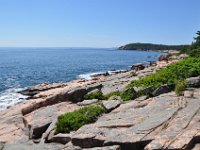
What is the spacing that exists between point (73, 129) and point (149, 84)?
762 centimetres

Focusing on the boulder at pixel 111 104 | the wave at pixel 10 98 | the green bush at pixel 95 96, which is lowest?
the wave at pixel 10 98

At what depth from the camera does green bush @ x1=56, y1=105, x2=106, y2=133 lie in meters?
17.4

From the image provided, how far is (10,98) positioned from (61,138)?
30794 millimetres

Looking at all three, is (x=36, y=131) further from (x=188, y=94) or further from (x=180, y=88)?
(x=188, y=94)

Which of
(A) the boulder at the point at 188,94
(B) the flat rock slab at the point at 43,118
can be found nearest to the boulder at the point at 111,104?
(B) the flat rock slab at the point at 43,118

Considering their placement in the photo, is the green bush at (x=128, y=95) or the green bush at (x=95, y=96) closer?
the green bush at (x=128, y=95)

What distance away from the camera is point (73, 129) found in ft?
56.6

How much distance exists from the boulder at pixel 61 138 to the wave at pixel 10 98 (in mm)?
22179

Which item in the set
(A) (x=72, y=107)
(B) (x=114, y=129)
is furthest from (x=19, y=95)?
(B) (x=114, y=129)

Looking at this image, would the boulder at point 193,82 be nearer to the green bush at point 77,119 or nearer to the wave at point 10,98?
the green bush at point 77,119

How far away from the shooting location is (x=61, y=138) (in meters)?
16.6

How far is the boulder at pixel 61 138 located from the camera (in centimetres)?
1631

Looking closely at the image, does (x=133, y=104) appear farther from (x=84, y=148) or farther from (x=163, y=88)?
(x=84, y=148)

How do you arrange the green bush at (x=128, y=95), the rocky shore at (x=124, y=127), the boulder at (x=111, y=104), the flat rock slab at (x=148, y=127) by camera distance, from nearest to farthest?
the flat rock slab at (x=148, y=127) → the rocky shore at (x=124, y=127) → the boulder at (x=111, y=104) → the green bush at (x=128, y=95)
